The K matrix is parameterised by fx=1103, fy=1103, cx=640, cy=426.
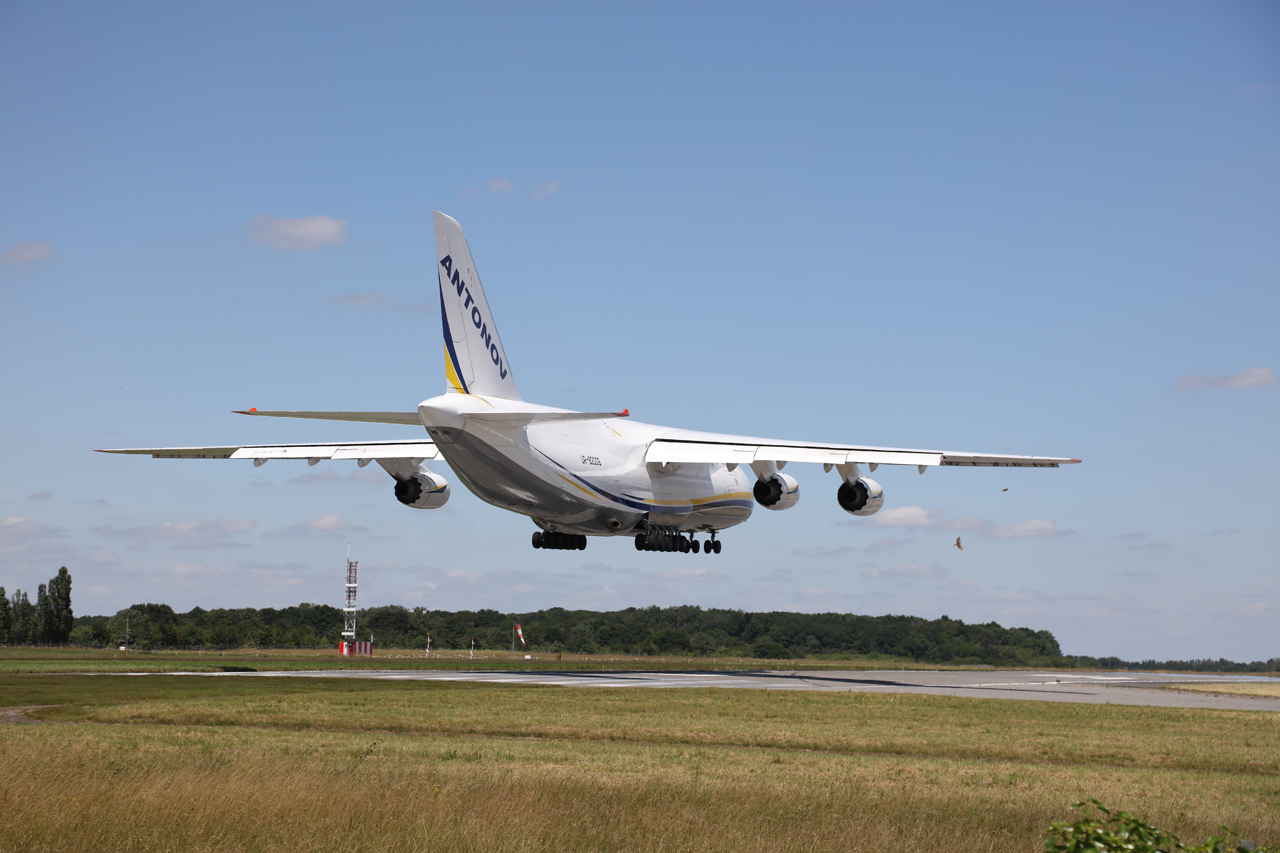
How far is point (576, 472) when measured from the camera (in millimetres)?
34281

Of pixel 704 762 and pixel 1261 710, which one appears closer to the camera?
pixel 704 762

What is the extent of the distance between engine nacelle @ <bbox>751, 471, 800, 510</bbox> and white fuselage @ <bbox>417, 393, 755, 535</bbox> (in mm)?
1634

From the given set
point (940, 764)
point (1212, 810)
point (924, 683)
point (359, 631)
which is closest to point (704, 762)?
point (940, 764)

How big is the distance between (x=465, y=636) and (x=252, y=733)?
229ft

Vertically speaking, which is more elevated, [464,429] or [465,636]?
[464,429]

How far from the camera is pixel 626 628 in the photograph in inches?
3177

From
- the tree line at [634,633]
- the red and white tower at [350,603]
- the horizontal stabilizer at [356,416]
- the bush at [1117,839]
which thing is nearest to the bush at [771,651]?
the tree line at [634,633]

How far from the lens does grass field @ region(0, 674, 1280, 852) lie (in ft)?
34.0

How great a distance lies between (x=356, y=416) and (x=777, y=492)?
67.3 feet

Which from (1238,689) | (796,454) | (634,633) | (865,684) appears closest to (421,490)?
(796,454)

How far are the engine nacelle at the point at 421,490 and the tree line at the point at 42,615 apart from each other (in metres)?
61.9

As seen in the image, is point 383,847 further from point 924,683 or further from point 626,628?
point 626,628

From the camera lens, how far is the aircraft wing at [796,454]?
35.8 meters

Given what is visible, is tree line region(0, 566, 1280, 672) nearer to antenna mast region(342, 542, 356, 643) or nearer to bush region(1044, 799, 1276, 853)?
antenna mast region(342, 542, 356, 643)
